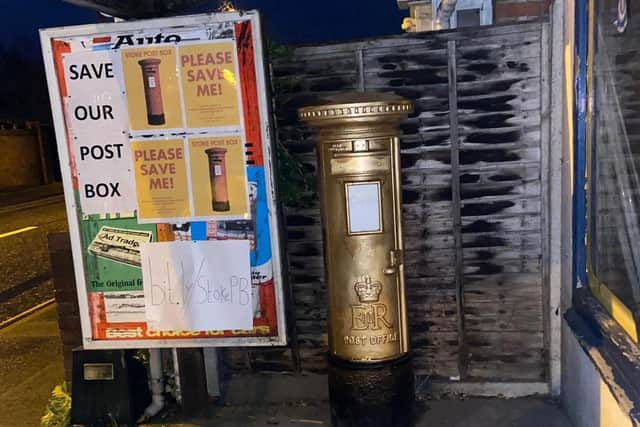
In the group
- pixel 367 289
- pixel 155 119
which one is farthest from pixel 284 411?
pixel 155 119

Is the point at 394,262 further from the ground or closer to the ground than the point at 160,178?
closer to the ground

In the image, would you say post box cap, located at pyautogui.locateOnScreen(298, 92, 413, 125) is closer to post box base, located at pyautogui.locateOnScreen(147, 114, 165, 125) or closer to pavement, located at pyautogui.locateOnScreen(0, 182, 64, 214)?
post box base, located at pyautogui.locateOnScreen(147, 114, 165, 125)

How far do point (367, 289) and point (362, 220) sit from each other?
385mm

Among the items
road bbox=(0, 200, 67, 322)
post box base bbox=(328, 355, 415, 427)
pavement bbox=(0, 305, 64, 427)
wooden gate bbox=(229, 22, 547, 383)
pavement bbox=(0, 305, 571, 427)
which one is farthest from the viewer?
road bbox=(0, 200, 67, 322)

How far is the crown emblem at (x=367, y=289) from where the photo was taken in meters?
3.23

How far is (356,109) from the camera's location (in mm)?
2977

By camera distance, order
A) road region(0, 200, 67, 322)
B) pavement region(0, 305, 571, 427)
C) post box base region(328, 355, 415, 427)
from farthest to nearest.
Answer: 1. road region(0, 200, 67, 322)
2. pavement region(0, 305, 571, 427)
3. post box base region(328, 355, 415, 427)

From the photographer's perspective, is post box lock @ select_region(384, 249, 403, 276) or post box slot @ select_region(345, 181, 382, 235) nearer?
post box slot @ select_region(345, 181, 382, 235)

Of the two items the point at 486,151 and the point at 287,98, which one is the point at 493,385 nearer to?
the point at 486,151

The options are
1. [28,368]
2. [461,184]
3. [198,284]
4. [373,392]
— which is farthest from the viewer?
[28,368]

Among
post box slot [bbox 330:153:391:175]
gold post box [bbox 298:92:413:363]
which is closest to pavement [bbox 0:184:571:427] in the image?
gold post box [bbox 298:92:413:363]

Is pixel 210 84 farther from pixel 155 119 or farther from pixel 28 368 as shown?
pixel 28 368

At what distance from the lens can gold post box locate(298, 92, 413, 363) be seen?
305cm

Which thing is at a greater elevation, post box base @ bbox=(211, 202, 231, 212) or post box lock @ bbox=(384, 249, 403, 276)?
post box base @ bbox=(211, 202, 231, 212)
